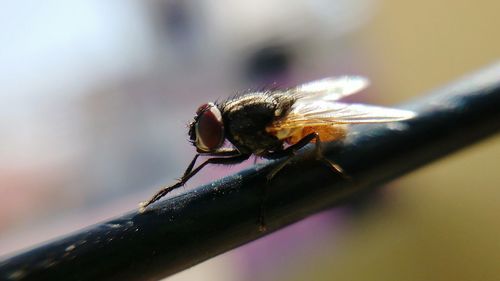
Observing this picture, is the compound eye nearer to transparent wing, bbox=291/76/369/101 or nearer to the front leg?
the front leg

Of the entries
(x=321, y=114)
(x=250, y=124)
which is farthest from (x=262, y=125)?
(x=321, y=114)

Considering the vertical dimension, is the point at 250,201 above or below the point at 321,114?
below

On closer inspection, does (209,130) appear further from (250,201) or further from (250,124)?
(250,201)

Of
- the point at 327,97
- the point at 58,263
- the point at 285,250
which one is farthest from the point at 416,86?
the point at 58,263

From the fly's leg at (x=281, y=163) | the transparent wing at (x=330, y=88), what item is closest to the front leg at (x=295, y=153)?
the fly's leg at (x=281, y=163)

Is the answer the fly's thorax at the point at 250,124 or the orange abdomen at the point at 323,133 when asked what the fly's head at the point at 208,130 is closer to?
the fly's thorax at the point at 250,124

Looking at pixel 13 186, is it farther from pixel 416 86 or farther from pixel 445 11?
pixel 445 11

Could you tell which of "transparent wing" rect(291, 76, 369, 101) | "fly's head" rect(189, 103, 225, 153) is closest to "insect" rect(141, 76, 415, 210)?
"fly's head" rect(189, 103, 225, 153)
